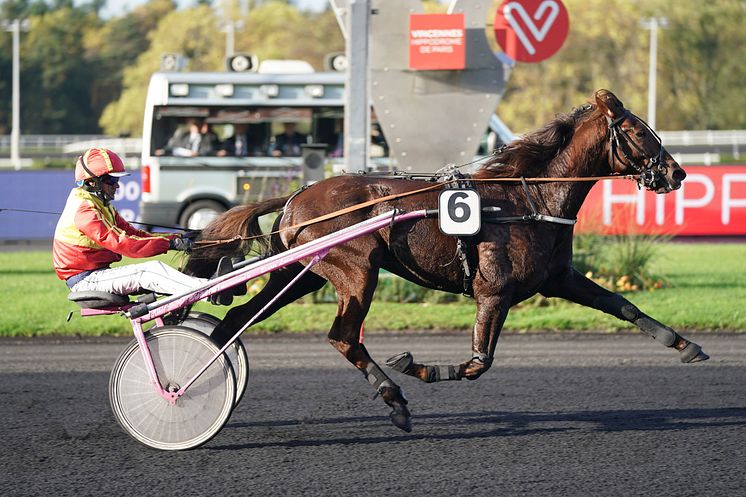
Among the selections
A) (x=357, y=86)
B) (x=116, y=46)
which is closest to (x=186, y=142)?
(x=357, y=86)

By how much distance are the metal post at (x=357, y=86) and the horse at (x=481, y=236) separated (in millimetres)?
4442

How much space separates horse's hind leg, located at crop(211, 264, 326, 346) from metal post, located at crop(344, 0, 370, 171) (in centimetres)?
442

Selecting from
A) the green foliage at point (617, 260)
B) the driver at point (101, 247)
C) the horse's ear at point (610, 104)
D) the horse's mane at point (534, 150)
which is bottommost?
the green foliage at point (617, 260)

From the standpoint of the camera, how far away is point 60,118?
227 feet

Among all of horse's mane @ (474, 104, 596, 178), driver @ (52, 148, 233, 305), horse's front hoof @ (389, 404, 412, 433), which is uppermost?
horse's mane @ (474, 104, 596, 178)

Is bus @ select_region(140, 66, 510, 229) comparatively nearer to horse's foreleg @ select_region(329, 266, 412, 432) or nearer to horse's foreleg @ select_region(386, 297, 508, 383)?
horse's foreleg @ select_region(329, 266, 412, 432)

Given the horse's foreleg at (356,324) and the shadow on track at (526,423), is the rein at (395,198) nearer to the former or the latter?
the horse's foreleg at (356,324)

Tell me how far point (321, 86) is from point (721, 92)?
1499 inches

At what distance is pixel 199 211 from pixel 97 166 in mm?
11932

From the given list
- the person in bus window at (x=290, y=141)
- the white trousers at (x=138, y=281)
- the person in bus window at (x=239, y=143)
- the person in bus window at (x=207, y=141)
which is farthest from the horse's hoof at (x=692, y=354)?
the person in bus window at (x=207, y=141)

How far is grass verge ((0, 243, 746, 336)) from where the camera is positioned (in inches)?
409

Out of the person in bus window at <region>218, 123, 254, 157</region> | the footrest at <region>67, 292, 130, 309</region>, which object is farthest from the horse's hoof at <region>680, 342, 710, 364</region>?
the person in bus window at <region>218, 123, 254, 157</region>

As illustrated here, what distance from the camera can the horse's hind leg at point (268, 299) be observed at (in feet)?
20.3

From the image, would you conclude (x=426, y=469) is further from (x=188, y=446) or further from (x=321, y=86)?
(x=321, y=86)
